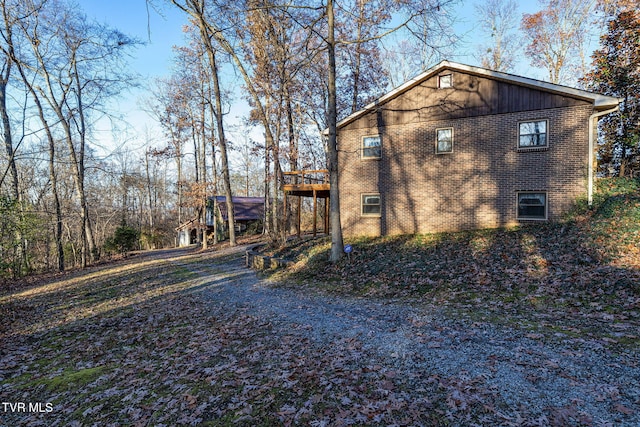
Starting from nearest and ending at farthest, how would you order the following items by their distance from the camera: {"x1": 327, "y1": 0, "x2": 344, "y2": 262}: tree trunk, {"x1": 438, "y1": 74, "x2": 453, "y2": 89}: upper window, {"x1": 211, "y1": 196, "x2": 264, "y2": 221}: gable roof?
{"x1": 327, "y1": 0, "x2": 344, "y2": 262}: tree trunk < {"x1": 438, "y1": 74, "x2": 453, "y2": 89}: upper window < {"x1": 211, "y1": 196, "x2": 264, "y2": 221}: gable roof

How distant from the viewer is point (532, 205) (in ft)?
39.4

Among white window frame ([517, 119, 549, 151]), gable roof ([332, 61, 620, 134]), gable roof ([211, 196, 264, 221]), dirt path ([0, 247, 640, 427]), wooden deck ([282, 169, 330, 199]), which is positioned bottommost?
dirt path ([0, 247, 640, 427])

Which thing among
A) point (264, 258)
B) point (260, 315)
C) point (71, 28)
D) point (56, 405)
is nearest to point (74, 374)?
point (56, 405)

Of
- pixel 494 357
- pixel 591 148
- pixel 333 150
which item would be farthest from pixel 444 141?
pixel 494 357

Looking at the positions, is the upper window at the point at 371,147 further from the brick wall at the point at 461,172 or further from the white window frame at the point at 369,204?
the white window frame at the point at 369,204

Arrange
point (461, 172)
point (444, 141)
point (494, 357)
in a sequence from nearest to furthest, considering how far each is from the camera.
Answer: point (494, 357) < point (461, 172) < point (444, 141)

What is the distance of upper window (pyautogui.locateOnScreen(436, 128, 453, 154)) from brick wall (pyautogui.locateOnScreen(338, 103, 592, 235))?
0.56ft

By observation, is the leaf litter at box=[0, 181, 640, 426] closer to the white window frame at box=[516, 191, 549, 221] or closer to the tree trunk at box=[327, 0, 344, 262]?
the tree trunk at box=[327, 0, 344, 262]

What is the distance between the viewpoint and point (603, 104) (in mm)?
10672

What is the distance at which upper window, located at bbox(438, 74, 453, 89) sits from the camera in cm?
1305

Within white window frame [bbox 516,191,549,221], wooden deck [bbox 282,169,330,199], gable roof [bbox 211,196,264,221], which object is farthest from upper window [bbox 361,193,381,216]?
gable roof [bbox 211,196,264,221]

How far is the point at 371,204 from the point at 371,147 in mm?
2681

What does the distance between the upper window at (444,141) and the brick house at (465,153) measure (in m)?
0.04

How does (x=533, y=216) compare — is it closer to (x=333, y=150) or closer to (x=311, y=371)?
(x=333, y=150)
